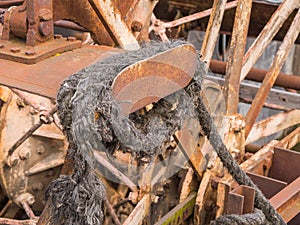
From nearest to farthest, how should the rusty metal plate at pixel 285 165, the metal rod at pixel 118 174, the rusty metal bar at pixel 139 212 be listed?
the rusty metal bar at pixel 139 212 < the rusty metal plate at pixel 285 165 < the metal rod at pixel 118 174

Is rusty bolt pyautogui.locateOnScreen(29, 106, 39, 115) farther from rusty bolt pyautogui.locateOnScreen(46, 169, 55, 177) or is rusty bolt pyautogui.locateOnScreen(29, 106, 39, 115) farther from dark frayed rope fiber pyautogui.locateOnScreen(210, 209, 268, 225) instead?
dark frayed rope fiber pyautogui.locateOnScreen(210, 209, 268, 225)

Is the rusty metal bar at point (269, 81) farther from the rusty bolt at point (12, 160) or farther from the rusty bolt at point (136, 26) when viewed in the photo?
the rusty bolt at point (12, 160)

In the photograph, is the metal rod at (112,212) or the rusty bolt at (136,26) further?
the metal rod at (112,212)

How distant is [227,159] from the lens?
108 inches

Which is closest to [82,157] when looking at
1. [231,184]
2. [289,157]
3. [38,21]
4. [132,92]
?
[132,92]

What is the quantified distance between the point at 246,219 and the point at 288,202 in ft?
1.30

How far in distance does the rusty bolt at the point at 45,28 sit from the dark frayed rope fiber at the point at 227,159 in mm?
555

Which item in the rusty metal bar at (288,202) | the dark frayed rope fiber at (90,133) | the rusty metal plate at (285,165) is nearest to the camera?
the dark frayed rope fiber at (90,133)

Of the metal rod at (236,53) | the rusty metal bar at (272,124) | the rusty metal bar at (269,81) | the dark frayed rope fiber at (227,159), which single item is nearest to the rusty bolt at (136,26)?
the metal rod at (236,53)

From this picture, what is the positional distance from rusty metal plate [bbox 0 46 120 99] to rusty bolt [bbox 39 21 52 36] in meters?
0.10

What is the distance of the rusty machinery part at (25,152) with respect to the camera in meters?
4.25

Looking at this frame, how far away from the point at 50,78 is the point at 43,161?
7.84ft

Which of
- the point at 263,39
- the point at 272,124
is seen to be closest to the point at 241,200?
the point at 263,39

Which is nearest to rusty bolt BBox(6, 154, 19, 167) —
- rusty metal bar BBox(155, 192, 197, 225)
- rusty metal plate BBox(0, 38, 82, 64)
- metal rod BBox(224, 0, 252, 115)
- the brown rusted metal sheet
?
rusty metal bar BBox(155, 192, 197, 225)
